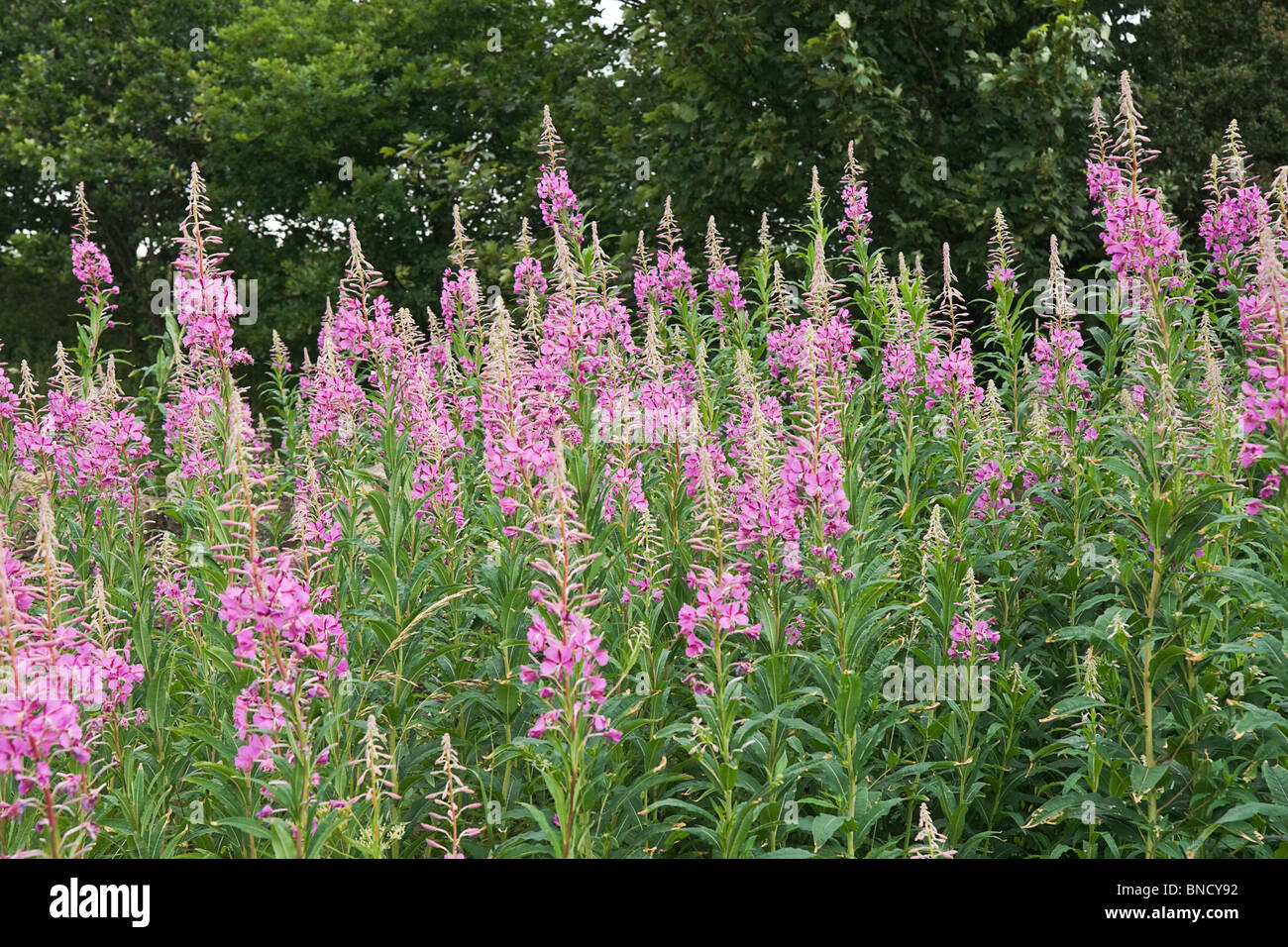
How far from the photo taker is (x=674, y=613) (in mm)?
4910

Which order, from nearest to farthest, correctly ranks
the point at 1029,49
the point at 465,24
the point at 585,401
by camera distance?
the point at 585,401
the point at 1029,49
the point at 465,24

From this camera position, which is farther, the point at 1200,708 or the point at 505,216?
the point at 505,216

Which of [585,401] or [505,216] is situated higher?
[505,216]

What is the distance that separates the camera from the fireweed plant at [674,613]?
365cm

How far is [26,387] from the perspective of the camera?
6.64m

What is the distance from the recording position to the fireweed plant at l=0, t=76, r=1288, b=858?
3650 millimetres

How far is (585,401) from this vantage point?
5.28 metres

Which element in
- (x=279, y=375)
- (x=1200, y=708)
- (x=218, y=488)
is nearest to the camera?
A: (x=1200, y=708)

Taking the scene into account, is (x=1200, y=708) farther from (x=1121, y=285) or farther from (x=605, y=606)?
(x=605, y=606)

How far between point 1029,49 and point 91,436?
493 inches

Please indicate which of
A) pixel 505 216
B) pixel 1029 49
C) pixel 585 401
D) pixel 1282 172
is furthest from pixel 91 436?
pixel 505 216
